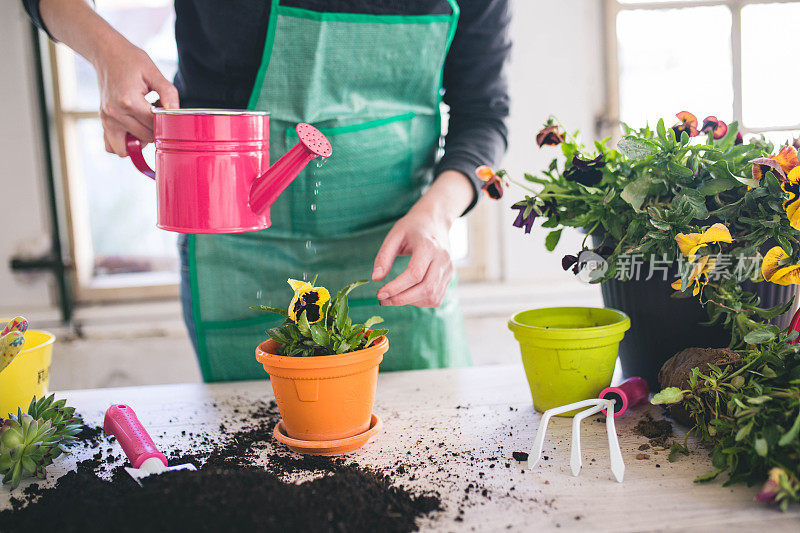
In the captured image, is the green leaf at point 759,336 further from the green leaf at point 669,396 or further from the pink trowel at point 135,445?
the pink trowel at point 135,445

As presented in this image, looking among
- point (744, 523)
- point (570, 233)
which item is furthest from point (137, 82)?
point (570, 233)

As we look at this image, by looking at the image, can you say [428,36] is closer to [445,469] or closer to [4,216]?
[445,469]

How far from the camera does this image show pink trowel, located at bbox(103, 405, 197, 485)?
0.75 meters

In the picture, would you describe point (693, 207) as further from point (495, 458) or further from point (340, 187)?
point (340, 187)

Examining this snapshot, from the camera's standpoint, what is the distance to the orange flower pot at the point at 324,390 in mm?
796

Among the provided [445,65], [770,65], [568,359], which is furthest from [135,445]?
[770,65]

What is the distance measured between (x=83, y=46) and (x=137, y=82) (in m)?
0.18

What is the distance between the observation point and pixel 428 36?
119 centimetres

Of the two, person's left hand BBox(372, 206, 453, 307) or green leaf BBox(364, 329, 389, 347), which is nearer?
green leaf BBox(364, 329, 389, 347)

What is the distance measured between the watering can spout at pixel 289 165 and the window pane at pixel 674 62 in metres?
1.53

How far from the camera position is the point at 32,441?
2.49 feet

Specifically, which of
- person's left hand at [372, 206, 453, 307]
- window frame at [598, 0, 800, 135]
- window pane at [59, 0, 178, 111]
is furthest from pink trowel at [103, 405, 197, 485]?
window frame at [598, 0, 800, 135]

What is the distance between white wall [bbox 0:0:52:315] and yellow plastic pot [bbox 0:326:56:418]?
116 cm

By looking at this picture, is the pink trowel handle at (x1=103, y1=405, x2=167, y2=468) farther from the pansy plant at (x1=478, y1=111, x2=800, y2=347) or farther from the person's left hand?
the pansy plant at (x1=478, y1=111, x2=800, y2=347)
